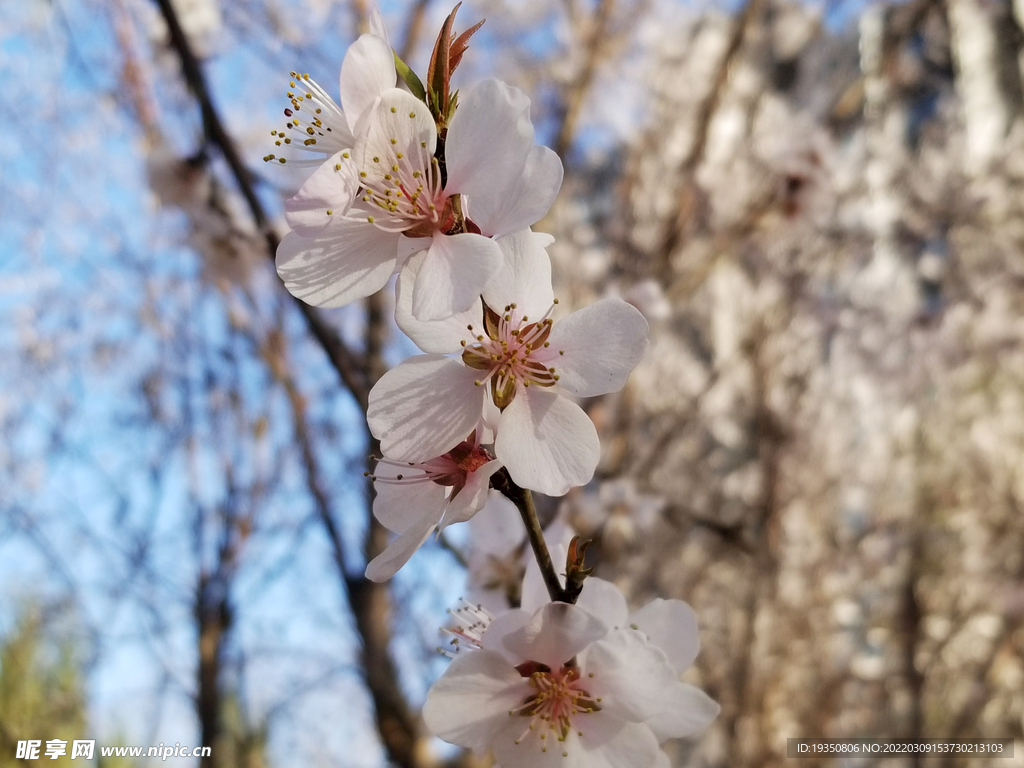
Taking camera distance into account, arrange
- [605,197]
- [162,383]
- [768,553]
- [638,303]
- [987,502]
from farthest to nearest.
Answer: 1. [605,197]
2. [987,502]
3. [768,553]
4. [162,383]
5. [638,303]

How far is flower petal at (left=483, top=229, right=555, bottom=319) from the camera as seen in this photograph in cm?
51

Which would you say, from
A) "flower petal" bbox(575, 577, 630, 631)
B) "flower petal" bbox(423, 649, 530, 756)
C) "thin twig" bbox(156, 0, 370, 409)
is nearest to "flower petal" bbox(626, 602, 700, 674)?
"flower petal" bbox(575, 577, 630, 631)

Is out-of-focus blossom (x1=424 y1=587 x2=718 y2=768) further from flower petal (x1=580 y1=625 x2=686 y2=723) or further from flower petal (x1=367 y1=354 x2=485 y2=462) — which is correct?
flower petal (x1=367 y1=354 x2=485 y2=462)

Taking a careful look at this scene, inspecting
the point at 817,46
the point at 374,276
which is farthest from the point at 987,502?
the point at 374,276

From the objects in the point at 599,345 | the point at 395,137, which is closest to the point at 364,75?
the point at 395,137

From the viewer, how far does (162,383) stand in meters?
2.70

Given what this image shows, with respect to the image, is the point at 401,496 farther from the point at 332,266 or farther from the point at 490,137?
the point at 490,137

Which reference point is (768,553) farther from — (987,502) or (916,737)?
(987,502)

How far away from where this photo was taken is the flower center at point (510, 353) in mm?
532

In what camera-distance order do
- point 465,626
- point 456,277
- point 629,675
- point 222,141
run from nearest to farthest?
point 456,277 < point 629,675 < point 465,626 < point 222,141

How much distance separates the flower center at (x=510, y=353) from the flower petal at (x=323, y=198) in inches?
5.3

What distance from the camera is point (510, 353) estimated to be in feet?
1.78

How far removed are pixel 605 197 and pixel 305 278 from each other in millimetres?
4641

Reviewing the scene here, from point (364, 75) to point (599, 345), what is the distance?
26cm
